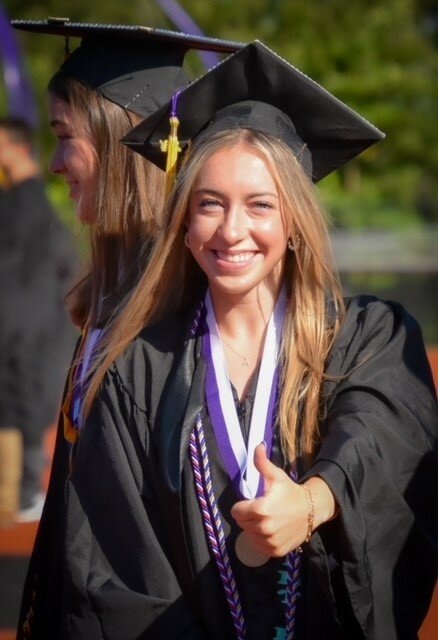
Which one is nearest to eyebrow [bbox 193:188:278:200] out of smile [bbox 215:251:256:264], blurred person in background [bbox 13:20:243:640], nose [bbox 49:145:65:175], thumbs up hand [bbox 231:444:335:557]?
smile [bbox 215:251:256:264]

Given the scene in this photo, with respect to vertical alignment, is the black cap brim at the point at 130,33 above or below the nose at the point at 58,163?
above

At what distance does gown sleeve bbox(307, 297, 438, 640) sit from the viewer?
2424mm

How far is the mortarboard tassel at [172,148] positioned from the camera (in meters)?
2.78

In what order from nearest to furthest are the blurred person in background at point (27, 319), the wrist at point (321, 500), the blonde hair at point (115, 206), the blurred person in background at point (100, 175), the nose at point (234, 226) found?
the wrist at point (321, 500), the nose at point (234, 226), the blurred person in background at point (100, 175), the blonde hair at point (115, 206), the blurred person in background at point (27, 319)

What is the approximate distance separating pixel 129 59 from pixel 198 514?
138cm

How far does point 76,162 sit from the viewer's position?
3158mm

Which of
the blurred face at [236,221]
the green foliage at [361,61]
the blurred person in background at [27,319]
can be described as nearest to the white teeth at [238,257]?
the blurred face at [236,221]


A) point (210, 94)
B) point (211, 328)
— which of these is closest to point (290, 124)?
point (210, 94)

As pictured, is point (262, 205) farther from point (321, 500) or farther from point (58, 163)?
point (58, 163)

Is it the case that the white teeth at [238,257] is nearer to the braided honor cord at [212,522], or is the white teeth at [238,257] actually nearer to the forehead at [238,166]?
the forehead at [238,166]

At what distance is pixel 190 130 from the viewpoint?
282 cm

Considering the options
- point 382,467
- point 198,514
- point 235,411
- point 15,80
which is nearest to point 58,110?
point 235,411

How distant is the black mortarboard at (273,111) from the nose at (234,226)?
211 millimetres

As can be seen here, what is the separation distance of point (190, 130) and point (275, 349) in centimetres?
56
